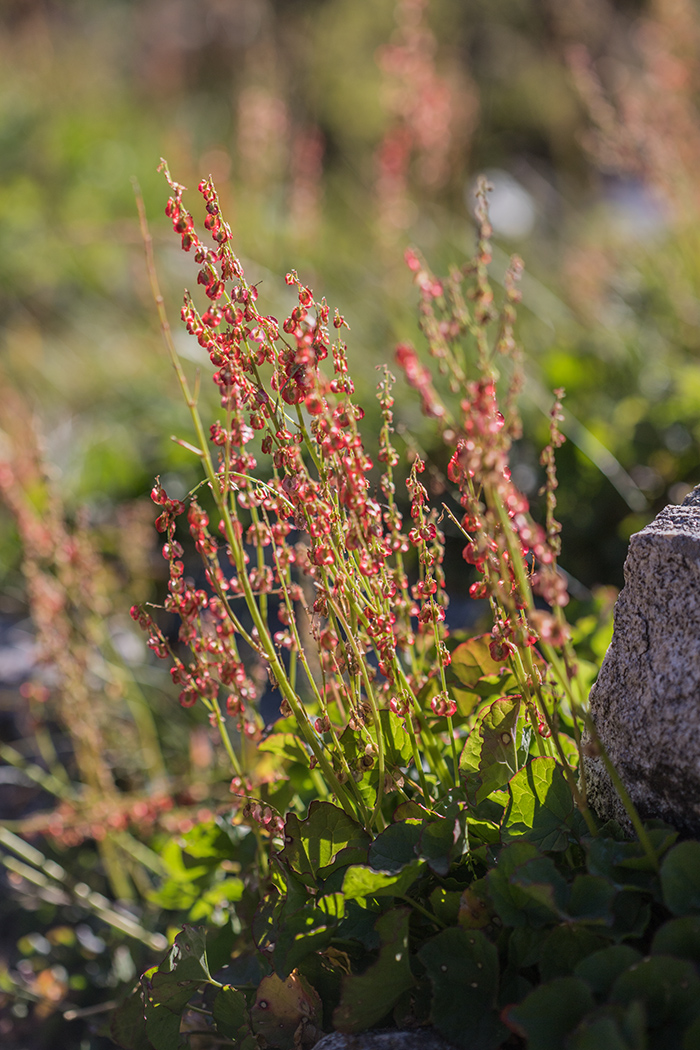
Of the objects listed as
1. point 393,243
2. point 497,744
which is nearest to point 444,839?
point 497,744

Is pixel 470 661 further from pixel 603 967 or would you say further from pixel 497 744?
pixel 603 967

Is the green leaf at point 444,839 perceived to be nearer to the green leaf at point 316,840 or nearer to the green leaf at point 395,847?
the green leaf at point 395,847

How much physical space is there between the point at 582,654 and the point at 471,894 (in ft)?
2.38

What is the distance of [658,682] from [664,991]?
1.23ft

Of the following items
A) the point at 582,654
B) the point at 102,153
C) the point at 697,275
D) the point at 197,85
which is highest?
the point at 197,85

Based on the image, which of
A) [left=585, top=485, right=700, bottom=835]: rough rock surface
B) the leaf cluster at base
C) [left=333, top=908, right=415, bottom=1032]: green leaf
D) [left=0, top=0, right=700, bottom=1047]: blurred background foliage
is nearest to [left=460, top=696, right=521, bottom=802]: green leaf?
the leaf cluster at base

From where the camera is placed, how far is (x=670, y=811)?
1.13m

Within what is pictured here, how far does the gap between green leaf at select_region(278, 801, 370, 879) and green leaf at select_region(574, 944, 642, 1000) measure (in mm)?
351

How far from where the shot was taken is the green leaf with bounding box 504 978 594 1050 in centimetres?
91

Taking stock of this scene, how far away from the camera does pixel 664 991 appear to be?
91 cm

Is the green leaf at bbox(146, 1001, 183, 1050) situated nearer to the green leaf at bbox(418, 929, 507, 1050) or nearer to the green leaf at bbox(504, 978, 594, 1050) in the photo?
Answer: the green leaf at bbox(418, 929, 507, 1050)

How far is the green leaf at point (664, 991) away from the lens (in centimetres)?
90

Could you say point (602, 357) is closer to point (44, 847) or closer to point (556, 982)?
point (44, 847)

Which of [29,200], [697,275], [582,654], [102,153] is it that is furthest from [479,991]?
[102,153]
